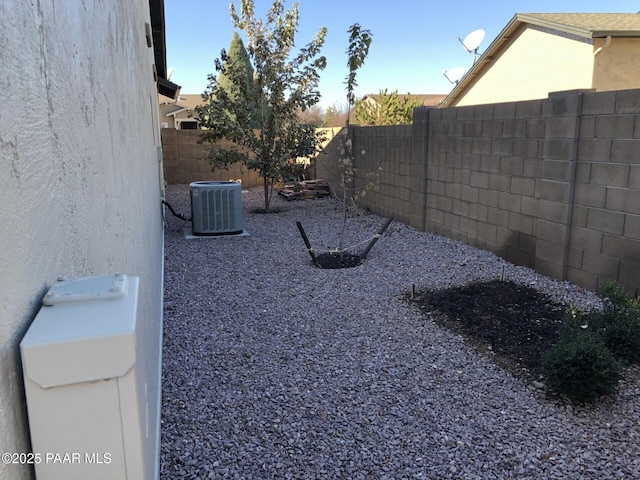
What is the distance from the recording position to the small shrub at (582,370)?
3268 mm

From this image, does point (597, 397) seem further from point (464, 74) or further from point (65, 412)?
point (464, 74)

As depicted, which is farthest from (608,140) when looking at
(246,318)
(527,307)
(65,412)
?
(65,412)

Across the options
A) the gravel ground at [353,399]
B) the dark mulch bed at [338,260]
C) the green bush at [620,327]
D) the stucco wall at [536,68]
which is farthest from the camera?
the stucco wall at [536,68]

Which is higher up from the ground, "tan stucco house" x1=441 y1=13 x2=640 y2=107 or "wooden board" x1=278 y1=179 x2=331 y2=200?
"tan stucco house" x1=441 y1=13 x2=640 y2=107

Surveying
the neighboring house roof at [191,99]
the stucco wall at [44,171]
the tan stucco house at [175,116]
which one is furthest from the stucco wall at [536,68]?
the neighboring house roof at [191,99]

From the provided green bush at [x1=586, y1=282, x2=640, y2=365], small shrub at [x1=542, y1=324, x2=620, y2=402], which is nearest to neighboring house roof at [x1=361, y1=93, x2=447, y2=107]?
green bush at [x1=586, y1=282, x2=640, y2=365]

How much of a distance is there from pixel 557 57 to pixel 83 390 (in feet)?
56.5

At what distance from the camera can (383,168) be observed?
1073 cm

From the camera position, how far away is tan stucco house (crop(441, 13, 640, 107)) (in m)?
14.0

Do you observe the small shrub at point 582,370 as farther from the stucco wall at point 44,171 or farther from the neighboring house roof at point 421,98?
the neighboring house roof at point 421,98

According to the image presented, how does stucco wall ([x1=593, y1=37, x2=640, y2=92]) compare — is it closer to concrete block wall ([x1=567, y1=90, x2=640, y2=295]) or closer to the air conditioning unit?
concrete block wall ([x1=567, y1=90, x2=640, y2=295])

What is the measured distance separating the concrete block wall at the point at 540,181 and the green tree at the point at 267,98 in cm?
334

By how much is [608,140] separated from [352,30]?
11.1ft

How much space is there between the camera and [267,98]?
467 inches
